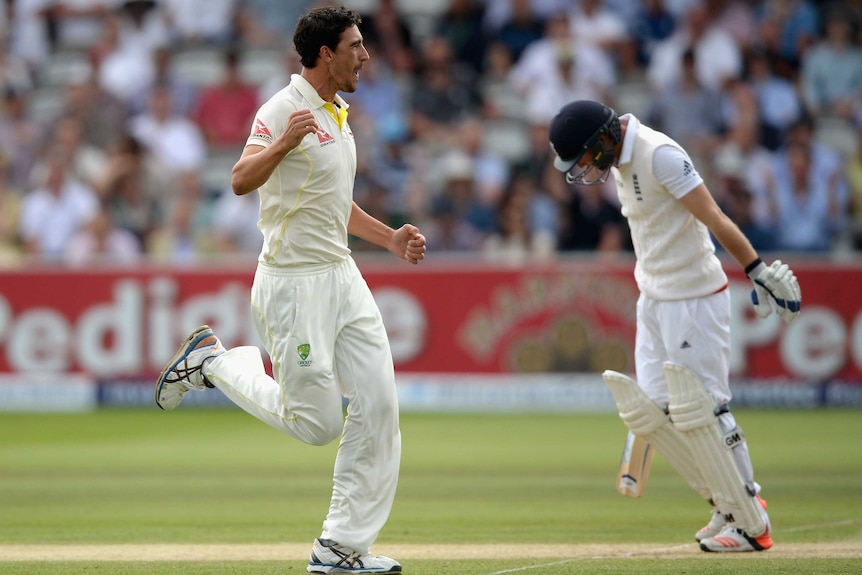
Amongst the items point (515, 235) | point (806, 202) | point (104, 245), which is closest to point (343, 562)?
point (515, 235)

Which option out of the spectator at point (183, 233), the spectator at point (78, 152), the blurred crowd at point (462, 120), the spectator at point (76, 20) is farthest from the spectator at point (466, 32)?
the spectator at point (76, 20)

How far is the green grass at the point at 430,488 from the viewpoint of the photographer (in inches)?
253

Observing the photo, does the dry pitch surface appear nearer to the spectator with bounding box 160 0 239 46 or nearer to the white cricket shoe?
the white cricket shoe

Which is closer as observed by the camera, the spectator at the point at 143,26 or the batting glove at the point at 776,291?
the batting glove at the point at 776,291

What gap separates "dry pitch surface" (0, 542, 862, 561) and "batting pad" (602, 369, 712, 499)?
39 cm

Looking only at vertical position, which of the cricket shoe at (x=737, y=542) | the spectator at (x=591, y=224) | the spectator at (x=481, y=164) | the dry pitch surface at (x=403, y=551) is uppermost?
the spectator at (x=481, y=164)

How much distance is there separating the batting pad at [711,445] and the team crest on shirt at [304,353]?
1.68m

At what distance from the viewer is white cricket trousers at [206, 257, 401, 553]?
5320 millimetres

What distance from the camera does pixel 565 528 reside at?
6883 mm

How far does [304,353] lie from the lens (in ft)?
17.4

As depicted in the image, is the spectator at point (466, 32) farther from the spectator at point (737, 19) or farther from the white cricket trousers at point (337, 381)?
the white cricket trousers at point (337, 381)

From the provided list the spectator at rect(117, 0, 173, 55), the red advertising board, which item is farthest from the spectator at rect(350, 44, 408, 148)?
the spectator at rect(117, 0, 173, 55)

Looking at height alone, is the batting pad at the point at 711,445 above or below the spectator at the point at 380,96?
below

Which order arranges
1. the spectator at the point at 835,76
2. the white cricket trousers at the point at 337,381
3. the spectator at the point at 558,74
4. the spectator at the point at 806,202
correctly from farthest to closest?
the spectator at the point at 558,74, the spectator at the point at 835,76, the spectator at the point at 806,202, the white cricket trousers at the point at 337,381
